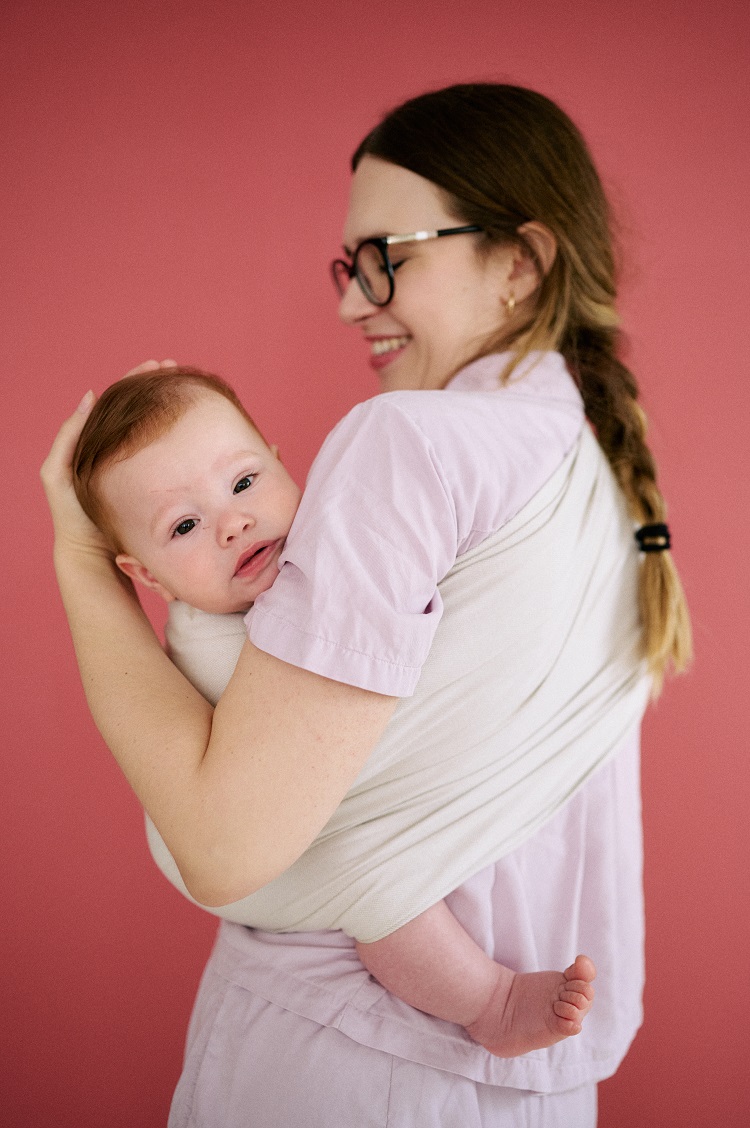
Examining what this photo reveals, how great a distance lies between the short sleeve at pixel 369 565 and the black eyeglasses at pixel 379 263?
1.77 ft

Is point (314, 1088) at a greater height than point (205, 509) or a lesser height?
lesser

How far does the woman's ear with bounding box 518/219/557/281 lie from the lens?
4.42 ft

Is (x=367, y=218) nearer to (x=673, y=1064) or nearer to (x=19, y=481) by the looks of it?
(x=19, y=481)

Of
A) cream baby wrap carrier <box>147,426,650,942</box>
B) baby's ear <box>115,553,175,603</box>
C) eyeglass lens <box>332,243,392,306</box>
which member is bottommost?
cream baby wrap carrier <box>147,426,650,942</box>

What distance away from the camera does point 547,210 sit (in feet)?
4.43

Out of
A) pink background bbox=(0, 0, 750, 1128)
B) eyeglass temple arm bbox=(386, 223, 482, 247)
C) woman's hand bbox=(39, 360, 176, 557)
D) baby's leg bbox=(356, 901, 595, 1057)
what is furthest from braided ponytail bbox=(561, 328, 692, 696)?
pink background bbox=(0, 0, 750, 1128)

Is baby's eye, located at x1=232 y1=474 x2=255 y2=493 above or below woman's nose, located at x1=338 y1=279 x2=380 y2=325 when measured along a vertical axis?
below

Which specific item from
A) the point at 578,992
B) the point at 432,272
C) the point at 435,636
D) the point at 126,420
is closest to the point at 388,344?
the point at 432,272

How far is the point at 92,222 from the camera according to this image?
212 cm

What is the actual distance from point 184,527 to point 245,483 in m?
0.09

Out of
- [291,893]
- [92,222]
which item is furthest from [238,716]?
[92,222]

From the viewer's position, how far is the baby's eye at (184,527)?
3.78ft

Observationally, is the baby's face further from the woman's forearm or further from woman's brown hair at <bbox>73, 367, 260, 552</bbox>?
the woman's forearm

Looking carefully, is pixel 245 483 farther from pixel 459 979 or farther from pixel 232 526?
pixel 459 979
